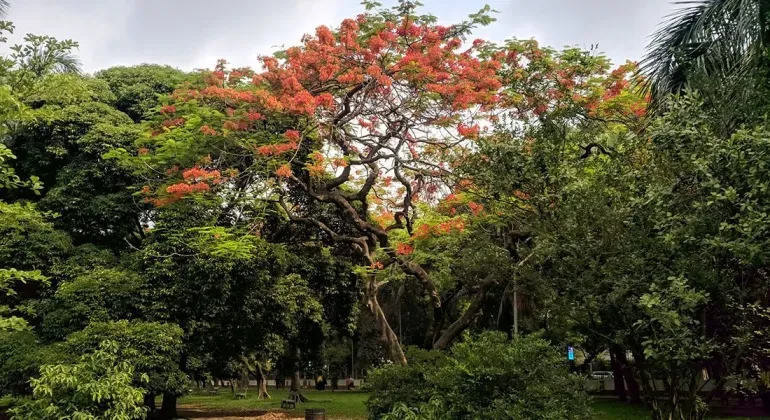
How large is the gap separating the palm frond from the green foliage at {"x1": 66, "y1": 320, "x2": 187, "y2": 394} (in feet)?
27.3

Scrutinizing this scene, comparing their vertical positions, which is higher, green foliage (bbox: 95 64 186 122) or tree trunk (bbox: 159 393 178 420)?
green foliage (bbox: 95 64 186 122)

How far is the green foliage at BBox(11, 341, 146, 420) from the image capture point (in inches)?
334

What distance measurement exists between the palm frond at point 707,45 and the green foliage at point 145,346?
27.3 feet

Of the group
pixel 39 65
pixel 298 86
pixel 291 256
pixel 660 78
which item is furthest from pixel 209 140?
pixel 660 78

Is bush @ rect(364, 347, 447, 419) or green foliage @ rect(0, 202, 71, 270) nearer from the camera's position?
bush @ rect(364, 347, 447, 419)

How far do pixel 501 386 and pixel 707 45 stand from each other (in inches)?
169

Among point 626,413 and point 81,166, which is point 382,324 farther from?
point 626,413

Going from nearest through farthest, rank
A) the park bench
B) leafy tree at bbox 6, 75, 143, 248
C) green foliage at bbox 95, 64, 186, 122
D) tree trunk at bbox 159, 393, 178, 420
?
leafy tree at bbox 6, 75, 143, 248, green foliage at bbox 95, 64, 186, 122, tree trunk at bbox 159, 393, 178, 420, the park bench

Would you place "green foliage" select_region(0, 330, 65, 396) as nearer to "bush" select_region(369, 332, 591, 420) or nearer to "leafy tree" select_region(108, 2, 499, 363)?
"leafy tree" select_region(108, 2, 499, 363)

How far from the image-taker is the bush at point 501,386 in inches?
265

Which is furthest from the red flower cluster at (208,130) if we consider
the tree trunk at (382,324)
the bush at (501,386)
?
the bush at (501,386)

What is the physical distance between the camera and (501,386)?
7062mm

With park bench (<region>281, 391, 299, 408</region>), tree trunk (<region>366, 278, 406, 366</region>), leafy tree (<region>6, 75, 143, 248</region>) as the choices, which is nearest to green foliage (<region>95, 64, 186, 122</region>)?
leafy tree (<region>6, 75, 143, 248</region>)

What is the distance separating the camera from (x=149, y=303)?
39.1ft
